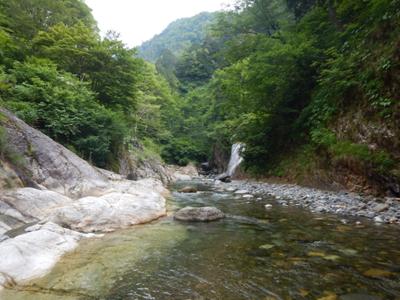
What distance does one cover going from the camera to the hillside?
96750 mm

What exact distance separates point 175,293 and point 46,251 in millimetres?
2226

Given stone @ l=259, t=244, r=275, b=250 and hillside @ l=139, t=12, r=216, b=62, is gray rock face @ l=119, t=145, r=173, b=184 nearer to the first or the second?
stone @ l=259, t=244, r=275, b=250

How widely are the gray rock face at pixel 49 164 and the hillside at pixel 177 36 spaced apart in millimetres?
90728

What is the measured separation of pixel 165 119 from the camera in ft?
126

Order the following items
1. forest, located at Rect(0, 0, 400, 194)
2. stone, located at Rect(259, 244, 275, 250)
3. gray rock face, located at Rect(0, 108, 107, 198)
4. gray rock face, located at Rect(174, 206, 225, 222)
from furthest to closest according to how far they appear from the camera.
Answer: forest, located at Rect(0, 0, 400, 194)
gray rock face, located at Rect(0, 108, 107, 198)
gray rock face, located at Rect(174, 206, 225, 222)
stone, located at Rect(259, 244, 275, 250)

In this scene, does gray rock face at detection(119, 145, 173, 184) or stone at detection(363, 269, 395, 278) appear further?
gray rock face at detection(119, 145, 173, 184)

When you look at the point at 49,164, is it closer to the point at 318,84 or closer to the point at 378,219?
the point at 378,219

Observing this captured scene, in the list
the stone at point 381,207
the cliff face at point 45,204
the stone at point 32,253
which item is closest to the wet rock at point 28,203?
the cliff face at point 45,204

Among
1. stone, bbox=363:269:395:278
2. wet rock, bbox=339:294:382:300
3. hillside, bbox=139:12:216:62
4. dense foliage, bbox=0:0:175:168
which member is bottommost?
stone, bbox=363:269:395:278

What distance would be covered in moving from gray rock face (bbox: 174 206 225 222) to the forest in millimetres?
4574

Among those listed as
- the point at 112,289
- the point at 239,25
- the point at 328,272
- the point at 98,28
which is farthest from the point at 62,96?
the point at 98,28

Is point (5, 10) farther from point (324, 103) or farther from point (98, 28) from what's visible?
point (324, 103)

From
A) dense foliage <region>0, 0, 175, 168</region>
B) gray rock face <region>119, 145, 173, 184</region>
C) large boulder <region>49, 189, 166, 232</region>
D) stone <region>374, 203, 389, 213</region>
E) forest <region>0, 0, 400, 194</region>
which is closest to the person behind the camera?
large boulder <region>49, 189, 166, 232</region>

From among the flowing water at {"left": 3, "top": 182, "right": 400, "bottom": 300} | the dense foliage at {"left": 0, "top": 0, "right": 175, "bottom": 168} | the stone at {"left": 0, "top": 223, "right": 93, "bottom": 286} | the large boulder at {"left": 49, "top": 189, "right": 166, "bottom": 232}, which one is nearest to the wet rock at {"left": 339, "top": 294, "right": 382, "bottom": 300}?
A: the flowing water at {"left": 3, "top": 182, "right": 400, "bottom": 300}
